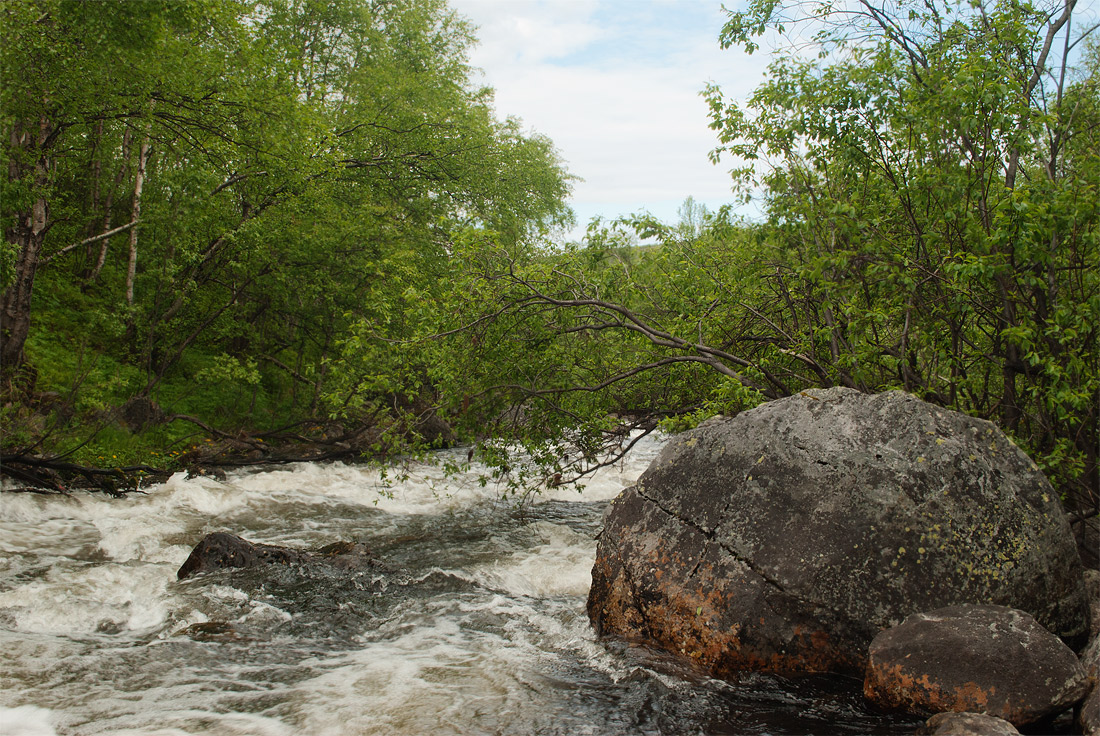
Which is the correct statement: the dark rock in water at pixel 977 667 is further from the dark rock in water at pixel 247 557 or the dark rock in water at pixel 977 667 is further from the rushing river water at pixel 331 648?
the dark rock in water at pixel 247 557

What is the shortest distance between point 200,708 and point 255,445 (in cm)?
1127

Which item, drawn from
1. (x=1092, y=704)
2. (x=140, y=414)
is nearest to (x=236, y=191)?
(x=140, y=414)

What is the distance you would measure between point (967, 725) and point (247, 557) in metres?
7.34

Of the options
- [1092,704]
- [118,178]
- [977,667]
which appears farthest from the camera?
[118,178]

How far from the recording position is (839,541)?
570cm

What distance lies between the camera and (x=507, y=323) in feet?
29.5

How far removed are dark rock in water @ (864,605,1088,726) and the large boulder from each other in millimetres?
413

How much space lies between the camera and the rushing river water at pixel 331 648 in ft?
16.7

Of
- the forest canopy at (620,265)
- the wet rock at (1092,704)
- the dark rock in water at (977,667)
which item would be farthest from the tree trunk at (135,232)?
the wet rock at (1092,704)

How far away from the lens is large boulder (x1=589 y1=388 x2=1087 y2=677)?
18.2ft

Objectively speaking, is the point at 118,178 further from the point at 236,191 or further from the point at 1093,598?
the point at 1093,598

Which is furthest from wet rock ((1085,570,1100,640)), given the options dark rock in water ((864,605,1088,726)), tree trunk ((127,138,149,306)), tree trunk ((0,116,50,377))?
tree trunk ((127,138,149,306))

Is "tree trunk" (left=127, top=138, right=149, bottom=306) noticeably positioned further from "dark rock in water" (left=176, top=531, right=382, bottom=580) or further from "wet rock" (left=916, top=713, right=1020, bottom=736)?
"wet rock" (left=916, top=713, right=1020, bottom=736)

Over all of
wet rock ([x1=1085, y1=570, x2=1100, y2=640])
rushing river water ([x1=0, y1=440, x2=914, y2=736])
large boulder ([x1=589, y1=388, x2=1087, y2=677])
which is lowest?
rushing river water ([x1=0, y1=440, x2=914, y2=736])
